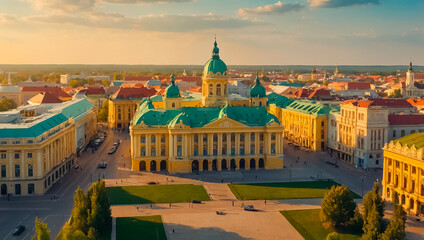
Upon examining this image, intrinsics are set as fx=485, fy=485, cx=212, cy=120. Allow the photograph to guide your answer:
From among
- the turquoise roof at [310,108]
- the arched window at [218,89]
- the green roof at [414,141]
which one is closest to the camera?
the green roof at [414,141]

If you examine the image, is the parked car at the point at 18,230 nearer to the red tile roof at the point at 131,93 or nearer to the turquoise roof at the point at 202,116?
the turquoise roof at the point at 202,116

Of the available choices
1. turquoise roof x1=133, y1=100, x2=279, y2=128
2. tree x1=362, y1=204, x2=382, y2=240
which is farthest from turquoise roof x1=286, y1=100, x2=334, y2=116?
tree x1=362, y1=204, x2=382, y2=240

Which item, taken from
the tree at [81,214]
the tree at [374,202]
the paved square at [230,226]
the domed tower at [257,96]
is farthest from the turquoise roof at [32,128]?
the tree at [374,202]

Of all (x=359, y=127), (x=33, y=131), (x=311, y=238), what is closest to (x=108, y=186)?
(x=33, y=131)

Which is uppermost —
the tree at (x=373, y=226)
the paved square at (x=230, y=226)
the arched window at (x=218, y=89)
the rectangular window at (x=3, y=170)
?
the arched window at (x=218, y=89)

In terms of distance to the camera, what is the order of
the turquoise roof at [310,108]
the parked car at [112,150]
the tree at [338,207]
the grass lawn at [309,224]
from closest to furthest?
the grass lawn at [309,224], the tree at [338,207], the parked car at [112,150], the turquoise roof at [310,108]

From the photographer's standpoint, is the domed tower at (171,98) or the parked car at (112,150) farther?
the parked car at (112,150)

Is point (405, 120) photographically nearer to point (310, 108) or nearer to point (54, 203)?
point (310, 108)

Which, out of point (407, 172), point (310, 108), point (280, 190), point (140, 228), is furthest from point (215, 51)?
point (140, 228)
